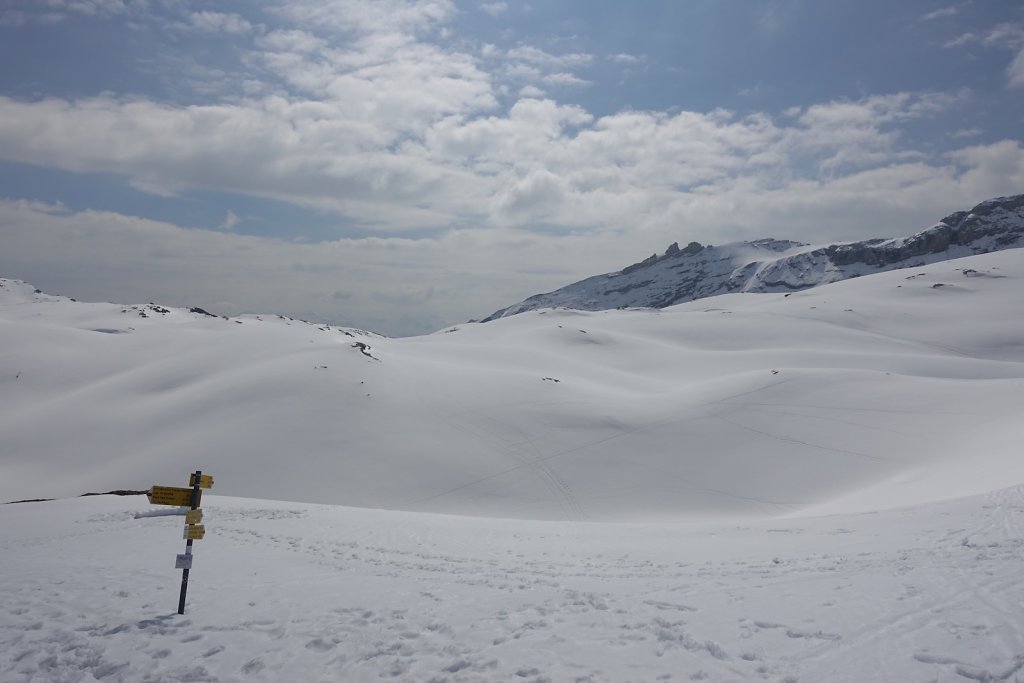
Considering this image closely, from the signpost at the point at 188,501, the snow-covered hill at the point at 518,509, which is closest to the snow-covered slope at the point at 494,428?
the snow-covered hill at the point at 518,509

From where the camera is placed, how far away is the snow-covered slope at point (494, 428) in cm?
2925

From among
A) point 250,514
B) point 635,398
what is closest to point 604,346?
point 635,398

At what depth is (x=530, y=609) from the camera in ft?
29.2

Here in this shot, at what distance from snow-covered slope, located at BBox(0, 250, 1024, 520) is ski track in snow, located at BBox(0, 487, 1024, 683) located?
1306 cm

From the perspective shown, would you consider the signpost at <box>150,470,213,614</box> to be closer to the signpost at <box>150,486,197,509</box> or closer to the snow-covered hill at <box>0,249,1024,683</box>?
the signpost at <box>150,486,197,509</box>

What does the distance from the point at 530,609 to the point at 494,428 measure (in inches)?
1139

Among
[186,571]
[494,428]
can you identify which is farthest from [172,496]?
[494,428]

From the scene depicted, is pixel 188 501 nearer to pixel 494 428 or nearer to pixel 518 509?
pixel 518 509

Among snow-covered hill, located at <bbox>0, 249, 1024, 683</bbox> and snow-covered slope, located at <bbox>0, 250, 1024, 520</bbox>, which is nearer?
snow-covered hill, located at <bbox>0, 249, 1024, 683</bbox>

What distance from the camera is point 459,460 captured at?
33656mm

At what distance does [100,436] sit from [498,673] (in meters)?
41.5

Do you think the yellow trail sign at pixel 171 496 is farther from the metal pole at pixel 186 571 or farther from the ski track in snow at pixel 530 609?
the ski track in snow at pixel 530 609

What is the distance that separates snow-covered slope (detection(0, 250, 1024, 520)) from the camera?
29250 mm

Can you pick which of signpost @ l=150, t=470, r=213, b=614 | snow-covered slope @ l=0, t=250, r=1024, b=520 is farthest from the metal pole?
snow-covered slope @ l=0, t=250, r=1024, b=520
